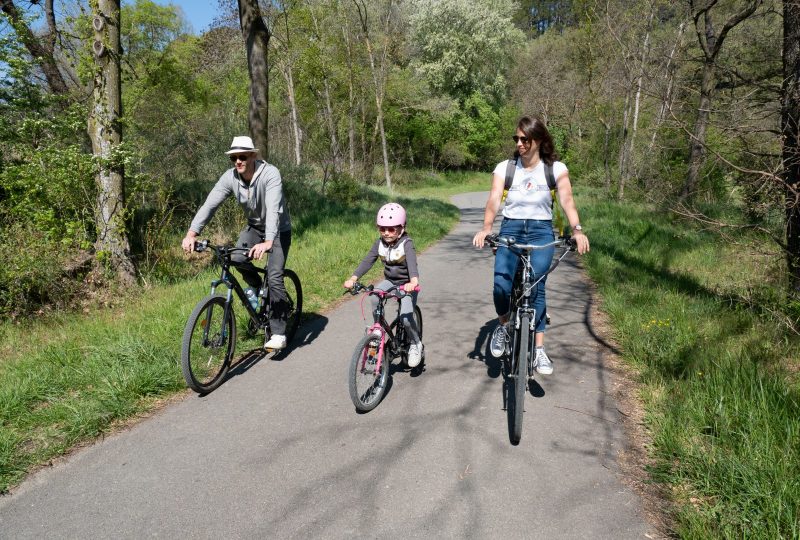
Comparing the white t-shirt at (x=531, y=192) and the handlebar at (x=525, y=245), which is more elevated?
the white t-shirt at (x=531, y=192)

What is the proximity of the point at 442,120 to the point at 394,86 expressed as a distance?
9160 mm

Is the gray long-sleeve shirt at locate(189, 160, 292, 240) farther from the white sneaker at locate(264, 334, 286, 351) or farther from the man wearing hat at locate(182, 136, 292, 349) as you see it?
the white sneaker at locate(264, 334, 286, 351)

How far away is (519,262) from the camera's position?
4.24 metres

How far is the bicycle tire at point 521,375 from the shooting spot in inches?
128

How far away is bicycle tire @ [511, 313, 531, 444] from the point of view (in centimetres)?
324

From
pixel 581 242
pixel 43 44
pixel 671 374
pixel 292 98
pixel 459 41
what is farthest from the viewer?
pixel 459 41

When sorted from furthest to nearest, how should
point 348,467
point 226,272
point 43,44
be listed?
1. point 43,44
2. point 226,272
3. point 348,467

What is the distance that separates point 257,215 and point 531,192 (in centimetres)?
272

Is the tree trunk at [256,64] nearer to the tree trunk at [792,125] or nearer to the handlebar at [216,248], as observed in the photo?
the handlebar at [216,248]

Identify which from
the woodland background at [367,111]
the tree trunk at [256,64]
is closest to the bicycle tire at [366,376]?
the woodland background at [367,111]

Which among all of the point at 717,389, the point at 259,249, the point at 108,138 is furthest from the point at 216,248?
the point at 717,389

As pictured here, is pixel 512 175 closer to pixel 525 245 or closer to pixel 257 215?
pixel 525 245

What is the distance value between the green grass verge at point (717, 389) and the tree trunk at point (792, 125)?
42 centimetres

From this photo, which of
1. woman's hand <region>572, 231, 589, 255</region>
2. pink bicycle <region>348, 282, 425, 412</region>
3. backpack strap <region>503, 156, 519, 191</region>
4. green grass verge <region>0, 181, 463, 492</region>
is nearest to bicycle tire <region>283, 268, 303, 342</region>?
green grass verge <region>0, 181, 463, 492</region>
